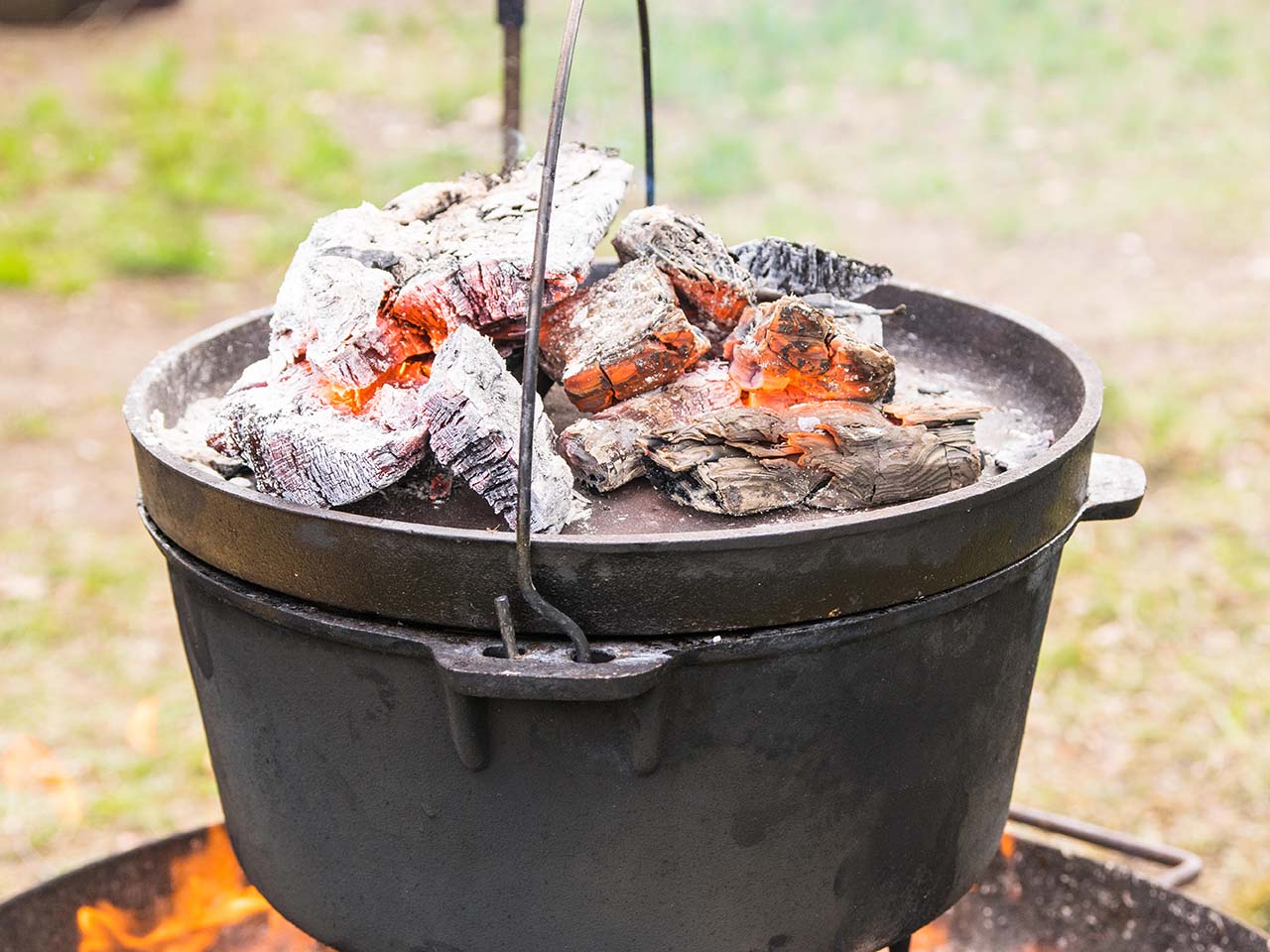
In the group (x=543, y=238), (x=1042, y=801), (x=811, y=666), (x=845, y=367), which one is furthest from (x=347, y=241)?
(x=1042, y=801)

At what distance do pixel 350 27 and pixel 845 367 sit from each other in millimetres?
7206

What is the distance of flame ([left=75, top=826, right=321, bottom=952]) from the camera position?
89.4 inches

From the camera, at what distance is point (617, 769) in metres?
1.41

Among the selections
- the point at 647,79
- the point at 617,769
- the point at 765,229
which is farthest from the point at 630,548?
the point at 765,229

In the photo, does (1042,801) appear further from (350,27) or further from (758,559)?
(350,27)

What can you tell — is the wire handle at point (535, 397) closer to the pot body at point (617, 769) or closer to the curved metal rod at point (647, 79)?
the pot body at point (617, 769)

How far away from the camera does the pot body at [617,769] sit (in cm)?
140

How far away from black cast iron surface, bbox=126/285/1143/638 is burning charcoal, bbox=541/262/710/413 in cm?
14

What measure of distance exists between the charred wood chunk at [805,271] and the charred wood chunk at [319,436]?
54cm

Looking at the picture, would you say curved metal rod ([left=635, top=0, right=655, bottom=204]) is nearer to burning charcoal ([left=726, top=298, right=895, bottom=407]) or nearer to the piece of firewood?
burning charcoal ([left=726, top=298, right=895, bottom=407])

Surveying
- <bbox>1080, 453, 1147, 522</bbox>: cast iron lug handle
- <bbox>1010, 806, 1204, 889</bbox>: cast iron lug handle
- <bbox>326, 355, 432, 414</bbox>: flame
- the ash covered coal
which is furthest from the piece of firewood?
<bbox>1010, 806, 1204, 889</bbox>: cast iron lug handle

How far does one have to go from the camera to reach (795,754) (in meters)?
1.46

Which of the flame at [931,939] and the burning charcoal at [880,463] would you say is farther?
the flame at [931,939]

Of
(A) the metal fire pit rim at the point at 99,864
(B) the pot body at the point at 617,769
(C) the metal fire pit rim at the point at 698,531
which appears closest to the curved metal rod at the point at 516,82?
(C) the metal fire pit rim at the point at 698,531
